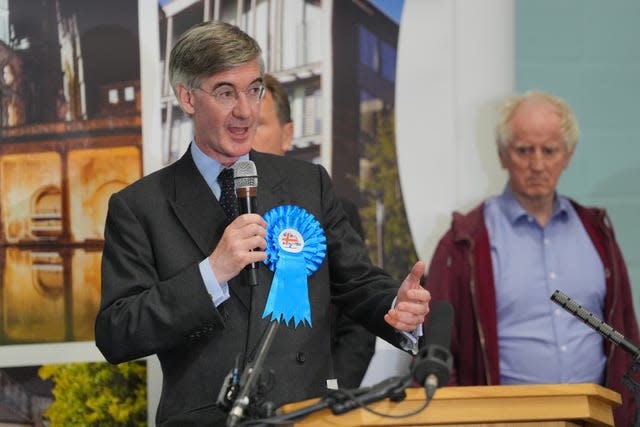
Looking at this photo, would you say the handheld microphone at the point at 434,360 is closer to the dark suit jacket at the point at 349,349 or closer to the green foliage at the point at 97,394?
the dark suit jacket at the point at 349,349

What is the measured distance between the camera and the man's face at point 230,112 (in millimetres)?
2453

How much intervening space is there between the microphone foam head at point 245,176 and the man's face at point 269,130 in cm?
126

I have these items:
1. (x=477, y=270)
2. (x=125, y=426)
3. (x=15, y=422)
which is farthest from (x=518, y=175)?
(x=15, y=422)

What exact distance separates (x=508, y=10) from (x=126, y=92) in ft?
5.64

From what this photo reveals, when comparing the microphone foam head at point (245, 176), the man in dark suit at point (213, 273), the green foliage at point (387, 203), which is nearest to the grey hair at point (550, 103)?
the green foliage at point (387, 203)

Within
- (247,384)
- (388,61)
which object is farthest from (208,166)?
(388,61)

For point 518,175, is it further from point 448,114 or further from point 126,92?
point 126,92

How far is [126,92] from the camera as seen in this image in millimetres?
3797

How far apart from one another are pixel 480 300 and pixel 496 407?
6.04 ft

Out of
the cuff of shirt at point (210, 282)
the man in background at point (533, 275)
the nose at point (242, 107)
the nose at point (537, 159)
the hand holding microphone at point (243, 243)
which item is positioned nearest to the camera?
the hand holding microphone at point (243, 243)

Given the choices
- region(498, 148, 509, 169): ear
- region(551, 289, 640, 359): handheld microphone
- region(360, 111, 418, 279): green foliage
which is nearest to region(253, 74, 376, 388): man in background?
region(360, 111, 418, 279): green foliage

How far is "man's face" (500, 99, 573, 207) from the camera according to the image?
3.86 metres

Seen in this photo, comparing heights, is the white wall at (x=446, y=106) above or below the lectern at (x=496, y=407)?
above

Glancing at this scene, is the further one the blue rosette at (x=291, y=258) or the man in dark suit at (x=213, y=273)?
the blue rosette at (x=291, y=258)
